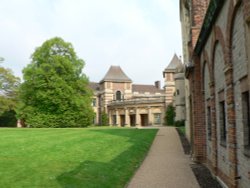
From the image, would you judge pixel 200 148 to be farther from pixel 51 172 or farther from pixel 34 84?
pixel 34 84

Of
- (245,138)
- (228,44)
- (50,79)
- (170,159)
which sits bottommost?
(170,159)

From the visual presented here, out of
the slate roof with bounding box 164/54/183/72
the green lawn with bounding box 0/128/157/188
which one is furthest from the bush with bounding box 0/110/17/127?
the green lawn with bounding box 0/128/157/188

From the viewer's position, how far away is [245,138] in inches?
266

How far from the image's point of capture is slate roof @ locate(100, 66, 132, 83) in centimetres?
7050

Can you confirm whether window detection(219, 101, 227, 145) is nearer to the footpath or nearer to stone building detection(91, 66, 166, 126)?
the footpath

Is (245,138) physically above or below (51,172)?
above

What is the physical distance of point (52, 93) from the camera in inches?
1772

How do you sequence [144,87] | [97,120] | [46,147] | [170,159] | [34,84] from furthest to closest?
[144,87] → [97,120] → [34,84] → [46,147] → [170,159]

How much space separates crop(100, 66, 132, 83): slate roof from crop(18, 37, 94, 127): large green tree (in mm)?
22638

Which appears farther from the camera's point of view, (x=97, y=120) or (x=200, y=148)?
(x=97, y=120)

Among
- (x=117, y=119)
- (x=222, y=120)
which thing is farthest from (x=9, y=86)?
(x=222, y=120)

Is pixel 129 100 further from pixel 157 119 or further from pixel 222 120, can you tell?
pixel 222 120

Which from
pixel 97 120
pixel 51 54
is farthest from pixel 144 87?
pixel 51 54

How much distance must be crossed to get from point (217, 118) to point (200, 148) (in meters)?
3.86
